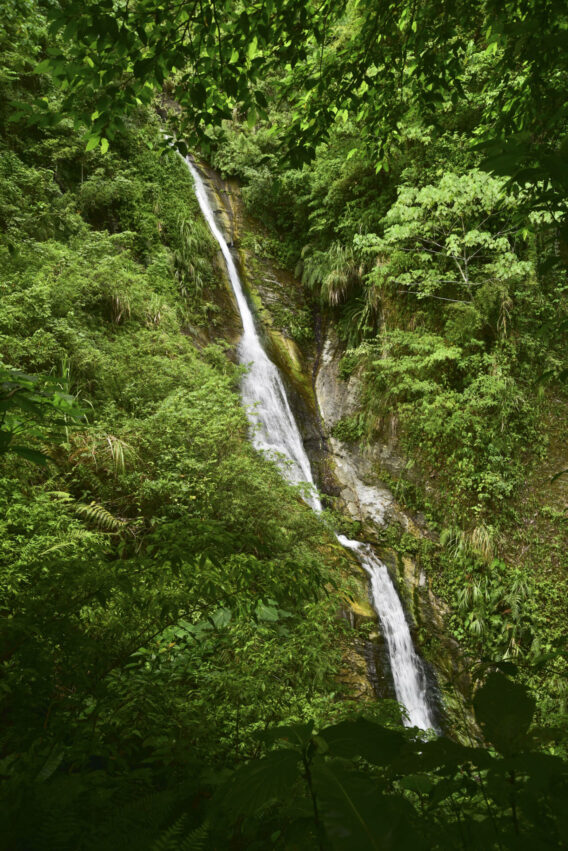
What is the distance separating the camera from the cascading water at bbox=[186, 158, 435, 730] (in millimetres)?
5531

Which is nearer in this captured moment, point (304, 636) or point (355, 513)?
point (304, 636)

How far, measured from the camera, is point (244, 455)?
510 cm

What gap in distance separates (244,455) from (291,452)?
11.2ft

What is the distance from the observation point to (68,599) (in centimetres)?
196

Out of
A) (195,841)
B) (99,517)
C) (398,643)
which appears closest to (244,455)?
(99,517)

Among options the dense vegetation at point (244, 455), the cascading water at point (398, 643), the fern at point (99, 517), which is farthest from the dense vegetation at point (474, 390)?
the fern at point (99, 517)

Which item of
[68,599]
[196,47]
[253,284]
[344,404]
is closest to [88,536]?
[68,599]

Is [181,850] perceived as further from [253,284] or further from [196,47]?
[253,284]

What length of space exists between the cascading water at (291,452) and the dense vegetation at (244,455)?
75 centimetres

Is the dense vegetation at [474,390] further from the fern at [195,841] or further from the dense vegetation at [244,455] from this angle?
the fern at [195,841]

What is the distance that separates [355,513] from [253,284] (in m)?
7.03

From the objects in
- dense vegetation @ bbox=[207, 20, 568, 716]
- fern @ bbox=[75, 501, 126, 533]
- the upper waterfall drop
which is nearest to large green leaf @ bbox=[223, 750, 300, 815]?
fern @ bbox=[75, 501, 126, 533]

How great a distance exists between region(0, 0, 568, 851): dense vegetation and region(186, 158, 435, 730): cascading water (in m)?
0.75

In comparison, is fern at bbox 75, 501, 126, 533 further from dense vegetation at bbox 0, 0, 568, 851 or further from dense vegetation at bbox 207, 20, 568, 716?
dense vegetation at bbox 207, 20, 568, 716
